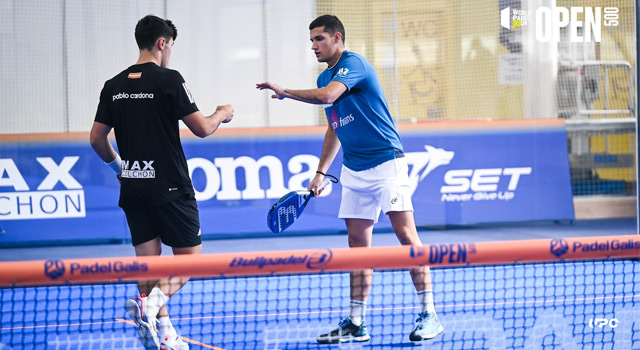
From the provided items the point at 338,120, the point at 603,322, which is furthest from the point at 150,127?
the point at 603,322

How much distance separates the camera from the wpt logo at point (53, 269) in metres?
2.48

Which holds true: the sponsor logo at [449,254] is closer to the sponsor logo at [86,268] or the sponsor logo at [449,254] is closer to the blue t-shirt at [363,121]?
the sponsor logo at [86,268]

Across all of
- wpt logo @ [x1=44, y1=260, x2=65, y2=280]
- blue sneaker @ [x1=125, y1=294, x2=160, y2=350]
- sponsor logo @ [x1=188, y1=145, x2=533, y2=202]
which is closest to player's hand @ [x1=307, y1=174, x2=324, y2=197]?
blue sneaker @ [x1=125, y1=294, x2=160, y2=350]

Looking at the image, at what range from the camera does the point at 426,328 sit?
436 cm

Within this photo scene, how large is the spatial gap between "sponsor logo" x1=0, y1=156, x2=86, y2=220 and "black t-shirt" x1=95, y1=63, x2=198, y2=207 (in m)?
5.32

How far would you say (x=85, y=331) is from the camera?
4.80 m

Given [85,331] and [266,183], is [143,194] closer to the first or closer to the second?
[85,331]

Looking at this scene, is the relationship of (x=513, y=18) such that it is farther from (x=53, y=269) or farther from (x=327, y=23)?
(x=53, y=269)

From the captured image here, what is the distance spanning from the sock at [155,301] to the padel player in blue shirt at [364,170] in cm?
→ 115

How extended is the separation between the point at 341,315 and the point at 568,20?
19.7 feet

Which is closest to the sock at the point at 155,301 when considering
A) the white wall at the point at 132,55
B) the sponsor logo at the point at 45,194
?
the sponsor logo at the point at 45,194

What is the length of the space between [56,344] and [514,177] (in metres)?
6.56

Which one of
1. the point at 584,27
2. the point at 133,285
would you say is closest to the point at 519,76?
the point at 584,27

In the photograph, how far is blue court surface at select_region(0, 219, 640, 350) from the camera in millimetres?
4426
